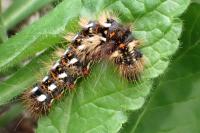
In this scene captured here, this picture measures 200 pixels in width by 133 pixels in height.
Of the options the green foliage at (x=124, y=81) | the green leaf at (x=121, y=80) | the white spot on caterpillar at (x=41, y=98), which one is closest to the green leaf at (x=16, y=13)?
the green foliage at (x=124, y=81)

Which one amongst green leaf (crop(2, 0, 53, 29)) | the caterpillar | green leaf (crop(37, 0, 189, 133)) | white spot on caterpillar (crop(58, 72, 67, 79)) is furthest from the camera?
green leaf (crop(2, 0, 53, 29))

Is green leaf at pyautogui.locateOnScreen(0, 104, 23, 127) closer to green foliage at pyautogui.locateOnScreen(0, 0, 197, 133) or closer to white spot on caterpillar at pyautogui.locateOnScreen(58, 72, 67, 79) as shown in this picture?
green foliage at pyautogui.locateOnScreen(0, 0, 197, 133)

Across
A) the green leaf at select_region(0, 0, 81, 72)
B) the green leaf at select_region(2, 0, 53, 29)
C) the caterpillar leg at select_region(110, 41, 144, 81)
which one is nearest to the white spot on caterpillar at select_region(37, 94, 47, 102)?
the green leaf at select_region(0, 0, 81, 72)

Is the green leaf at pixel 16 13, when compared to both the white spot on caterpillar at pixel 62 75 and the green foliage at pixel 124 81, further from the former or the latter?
the white spot on caterpillar at pixel 62 75

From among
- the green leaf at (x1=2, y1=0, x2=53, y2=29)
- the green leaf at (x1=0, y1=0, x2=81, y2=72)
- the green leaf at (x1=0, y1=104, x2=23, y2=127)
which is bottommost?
the green leaf at (x1=0, y1=104, x2=23, y2=127)

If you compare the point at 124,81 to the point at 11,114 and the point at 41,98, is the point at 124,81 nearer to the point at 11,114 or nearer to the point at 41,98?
the point at 41,98

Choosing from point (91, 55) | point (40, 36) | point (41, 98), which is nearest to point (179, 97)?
point (91, 55)

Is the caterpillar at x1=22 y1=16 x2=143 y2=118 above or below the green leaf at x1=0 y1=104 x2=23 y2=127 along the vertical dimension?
above
